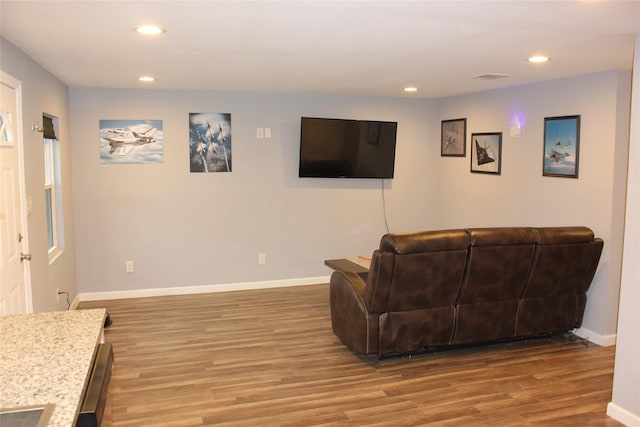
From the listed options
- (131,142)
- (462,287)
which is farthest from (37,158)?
(462,287)

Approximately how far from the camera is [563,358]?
4.39 m

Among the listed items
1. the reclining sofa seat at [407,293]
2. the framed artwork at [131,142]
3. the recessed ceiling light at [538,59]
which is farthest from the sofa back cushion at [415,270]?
the framed artwork at [131,142]

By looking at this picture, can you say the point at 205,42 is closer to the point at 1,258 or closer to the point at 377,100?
the point at 1,258

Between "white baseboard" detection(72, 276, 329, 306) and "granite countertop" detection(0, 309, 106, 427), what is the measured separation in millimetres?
3904

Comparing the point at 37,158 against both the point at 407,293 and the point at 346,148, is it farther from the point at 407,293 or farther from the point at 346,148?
the point at 346,148

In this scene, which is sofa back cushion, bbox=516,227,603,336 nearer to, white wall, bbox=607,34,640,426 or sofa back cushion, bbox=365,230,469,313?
sofa back cushion, bbox=365,230,469,313

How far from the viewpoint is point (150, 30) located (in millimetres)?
3246

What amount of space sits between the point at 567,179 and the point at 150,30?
3.80m

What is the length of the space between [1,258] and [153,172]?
10.1ft

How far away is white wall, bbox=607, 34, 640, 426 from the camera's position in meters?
3.19

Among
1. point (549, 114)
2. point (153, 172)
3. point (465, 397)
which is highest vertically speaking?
point (549, 114)

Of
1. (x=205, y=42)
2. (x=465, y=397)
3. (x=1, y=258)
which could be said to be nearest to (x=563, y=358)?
(x=465, y=397)

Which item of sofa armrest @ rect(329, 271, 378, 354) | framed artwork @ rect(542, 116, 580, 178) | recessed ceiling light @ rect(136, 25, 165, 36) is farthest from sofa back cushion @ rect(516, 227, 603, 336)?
recessed ceiling light @ rect(136, 25, 165, 36)

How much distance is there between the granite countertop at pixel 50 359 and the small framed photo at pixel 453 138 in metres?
5.21
